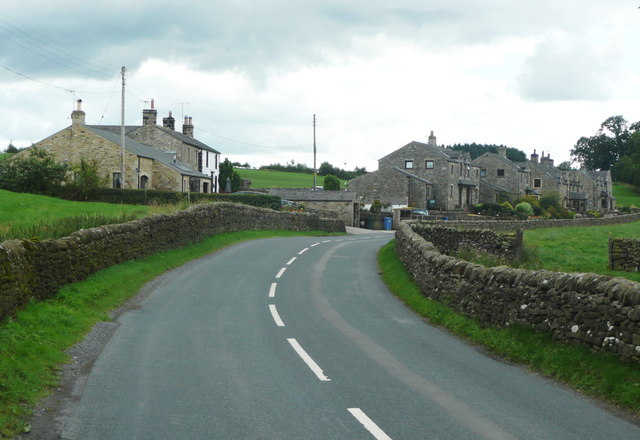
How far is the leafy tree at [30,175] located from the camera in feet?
139

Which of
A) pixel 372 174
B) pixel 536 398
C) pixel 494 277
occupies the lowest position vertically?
pixel 536 398

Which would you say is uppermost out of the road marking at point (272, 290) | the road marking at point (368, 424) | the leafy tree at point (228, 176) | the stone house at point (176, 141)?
the stone house at point (176, 141)

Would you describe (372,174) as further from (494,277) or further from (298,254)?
(494,277)

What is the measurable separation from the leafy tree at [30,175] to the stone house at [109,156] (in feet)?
24.1

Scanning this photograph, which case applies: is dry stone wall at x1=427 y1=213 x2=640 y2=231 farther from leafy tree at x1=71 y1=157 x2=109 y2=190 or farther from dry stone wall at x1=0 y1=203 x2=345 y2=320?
leafy tree at x1=71 y1=157 x2=109 y2=190

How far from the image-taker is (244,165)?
149 metres

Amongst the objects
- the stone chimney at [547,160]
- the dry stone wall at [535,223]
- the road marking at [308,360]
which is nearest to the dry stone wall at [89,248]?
the road marking at [308,360]

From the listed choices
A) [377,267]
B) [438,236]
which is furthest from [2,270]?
[438,236]

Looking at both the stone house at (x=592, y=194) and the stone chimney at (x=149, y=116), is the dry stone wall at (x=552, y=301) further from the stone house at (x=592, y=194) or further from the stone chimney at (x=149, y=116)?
the stone house at (x=592, y=194)

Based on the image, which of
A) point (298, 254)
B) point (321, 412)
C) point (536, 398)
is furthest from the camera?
point (298, 254)

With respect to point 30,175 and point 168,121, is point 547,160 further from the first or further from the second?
point 30,175

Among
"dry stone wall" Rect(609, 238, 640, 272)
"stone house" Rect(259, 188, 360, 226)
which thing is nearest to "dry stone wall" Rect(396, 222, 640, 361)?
"dry stone wall" Rect(609, 238, 640, 272)

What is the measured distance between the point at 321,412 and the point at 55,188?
4084 cm

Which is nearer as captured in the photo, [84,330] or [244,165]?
[84,330]
